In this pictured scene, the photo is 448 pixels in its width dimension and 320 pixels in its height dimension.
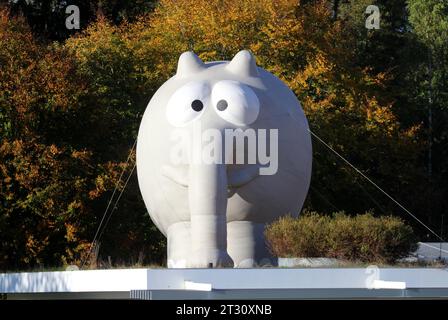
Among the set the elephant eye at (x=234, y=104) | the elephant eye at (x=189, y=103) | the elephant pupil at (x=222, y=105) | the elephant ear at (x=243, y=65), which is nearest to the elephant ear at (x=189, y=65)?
the elephant ear at (x=243, y=65)

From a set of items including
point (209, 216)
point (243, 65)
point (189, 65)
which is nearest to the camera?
point (209, 216)

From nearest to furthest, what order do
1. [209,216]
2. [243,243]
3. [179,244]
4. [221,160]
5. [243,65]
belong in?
[209,216] < [221,160] < [243,243] < [179,244] < [243,65]

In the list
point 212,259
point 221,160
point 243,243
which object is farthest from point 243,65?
point 212,259

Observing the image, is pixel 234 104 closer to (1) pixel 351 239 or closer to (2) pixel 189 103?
(2) pixel 189 103

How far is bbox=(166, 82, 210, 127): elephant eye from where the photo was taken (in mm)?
25531

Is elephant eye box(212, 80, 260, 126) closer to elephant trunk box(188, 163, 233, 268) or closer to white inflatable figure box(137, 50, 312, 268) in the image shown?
white inflatable figure box(137, 50, 312, 268)

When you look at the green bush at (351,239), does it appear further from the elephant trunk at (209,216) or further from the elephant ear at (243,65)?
the elephant ear at (243,65)

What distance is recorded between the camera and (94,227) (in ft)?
125

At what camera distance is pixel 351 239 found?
23.8m

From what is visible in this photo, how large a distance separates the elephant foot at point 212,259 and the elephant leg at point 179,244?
1453 millimetres

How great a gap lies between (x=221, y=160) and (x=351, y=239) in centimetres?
317

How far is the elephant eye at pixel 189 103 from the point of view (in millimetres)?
25531

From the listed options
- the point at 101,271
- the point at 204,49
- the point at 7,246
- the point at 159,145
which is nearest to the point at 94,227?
the point at 7,246

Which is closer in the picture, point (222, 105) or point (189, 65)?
point (222, 105)
